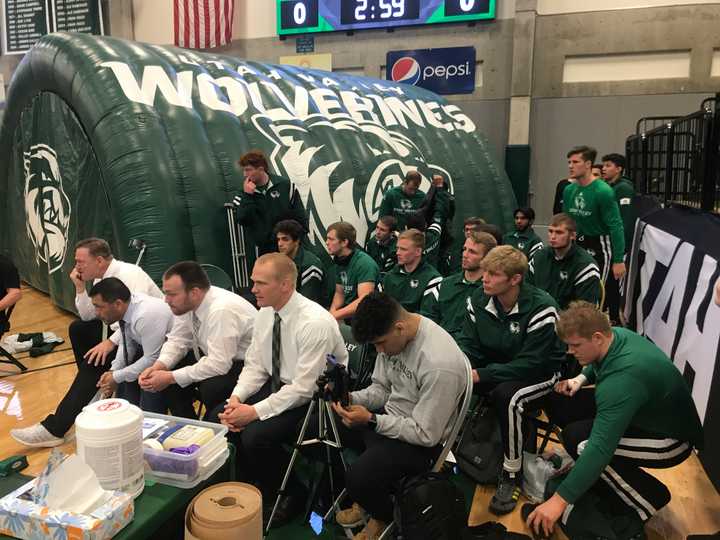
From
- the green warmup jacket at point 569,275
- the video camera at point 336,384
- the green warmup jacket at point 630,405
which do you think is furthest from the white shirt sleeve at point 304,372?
the green warmup jacket at point 569,275

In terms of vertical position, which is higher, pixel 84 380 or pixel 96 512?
pixel 96 512

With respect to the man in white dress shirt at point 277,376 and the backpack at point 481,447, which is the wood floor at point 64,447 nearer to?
the backpack at point 481,447

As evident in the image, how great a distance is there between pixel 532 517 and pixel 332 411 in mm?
980

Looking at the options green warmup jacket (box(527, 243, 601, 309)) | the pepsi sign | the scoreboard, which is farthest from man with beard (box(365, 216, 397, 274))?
the scoreboard

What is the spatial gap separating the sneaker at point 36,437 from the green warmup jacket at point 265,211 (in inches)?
92.1

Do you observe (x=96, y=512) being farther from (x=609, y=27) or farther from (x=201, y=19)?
(x=201, y=19)

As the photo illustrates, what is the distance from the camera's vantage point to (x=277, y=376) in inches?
116

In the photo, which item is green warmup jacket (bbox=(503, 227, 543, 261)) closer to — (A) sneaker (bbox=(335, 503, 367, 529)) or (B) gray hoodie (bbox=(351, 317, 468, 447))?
(B) gray hoodie (bbox=(351, 317, 468, 447))

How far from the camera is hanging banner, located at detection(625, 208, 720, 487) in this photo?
3.16m

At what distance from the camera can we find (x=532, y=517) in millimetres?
2354

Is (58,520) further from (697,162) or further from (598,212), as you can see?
(697,162)

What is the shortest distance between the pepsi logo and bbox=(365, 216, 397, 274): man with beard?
7.87 meters

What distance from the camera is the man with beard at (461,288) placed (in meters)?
3.77

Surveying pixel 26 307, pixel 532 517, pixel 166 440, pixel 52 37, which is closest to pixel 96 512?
pixel 166 440
